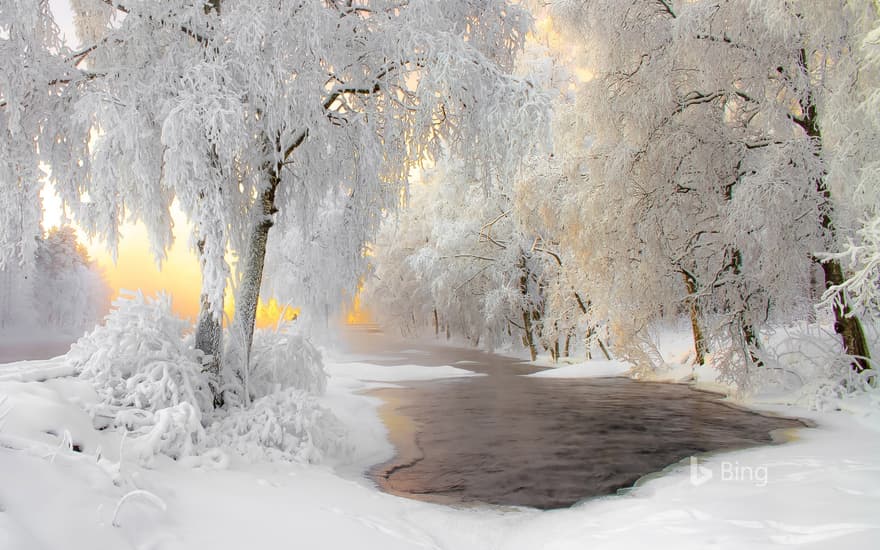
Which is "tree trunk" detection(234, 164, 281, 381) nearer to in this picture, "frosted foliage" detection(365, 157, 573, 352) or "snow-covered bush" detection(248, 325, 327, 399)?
"snow-covered bush" detection(248, 325, 327, 399)

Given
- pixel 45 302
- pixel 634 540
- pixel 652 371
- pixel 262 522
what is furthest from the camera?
pixel 45 302

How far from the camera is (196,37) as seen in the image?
20.4ft

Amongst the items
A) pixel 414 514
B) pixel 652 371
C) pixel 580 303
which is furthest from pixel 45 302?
pixel 414 514

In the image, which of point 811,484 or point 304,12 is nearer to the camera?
point 811,484

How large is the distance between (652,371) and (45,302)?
38.0m

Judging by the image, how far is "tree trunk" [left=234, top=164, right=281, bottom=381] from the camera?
6942 mm

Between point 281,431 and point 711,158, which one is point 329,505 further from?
point 711,158

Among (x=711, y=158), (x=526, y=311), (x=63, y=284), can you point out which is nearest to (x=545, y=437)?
(x=711, y=158)

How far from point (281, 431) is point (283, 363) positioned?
1.65 m

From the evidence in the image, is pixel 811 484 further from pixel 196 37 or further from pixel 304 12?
pixel 196 37

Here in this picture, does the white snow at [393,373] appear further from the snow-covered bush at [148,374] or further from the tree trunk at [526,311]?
the snow-covered bush at [148,374]

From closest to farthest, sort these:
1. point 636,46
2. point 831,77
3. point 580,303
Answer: point 831,77 < point 636,46 < point 580,303

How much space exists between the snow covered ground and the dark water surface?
1.47ft

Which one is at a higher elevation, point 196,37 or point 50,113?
point 196,37
